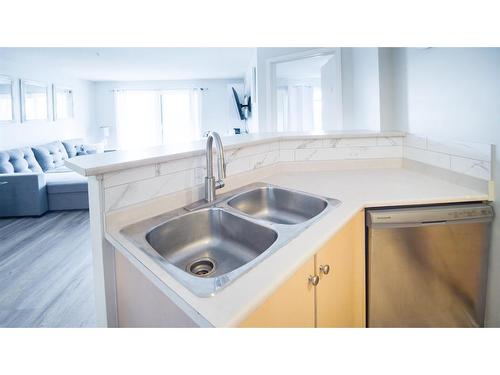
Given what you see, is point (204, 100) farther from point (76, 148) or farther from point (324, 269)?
point (324, 269)

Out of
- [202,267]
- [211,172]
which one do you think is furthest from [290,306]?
[211,172]

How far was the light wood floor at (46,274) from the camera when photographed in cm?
184

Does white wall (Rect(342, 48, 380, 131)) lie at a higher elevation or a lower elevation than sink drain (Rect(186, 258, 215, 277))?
higher

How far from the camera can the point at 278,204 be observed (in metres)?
1.51

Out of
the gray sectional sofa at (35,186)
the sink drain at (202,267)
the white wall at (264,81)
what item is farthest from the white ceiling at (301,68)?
the sink drain at (202,267)

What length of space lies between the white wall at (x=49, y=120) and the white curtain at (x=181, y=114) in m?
1.77

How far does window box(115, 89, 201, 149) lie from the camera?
7.91 meters

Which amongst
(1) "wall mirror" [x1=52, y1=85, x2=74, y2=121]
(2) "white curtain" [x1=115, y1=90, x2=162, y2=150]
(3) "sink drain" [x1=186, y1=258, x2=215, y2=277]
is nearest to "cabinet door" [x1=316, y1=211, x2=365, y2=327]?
(3) "sink drain" [x1=186, y1=258, x2=215, y2=277]

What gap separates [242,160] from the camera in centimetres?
161

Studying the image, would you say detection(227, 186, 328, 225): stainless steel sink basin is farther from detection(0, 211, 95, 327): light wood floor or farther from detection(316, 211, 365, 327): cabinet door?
detection(0, 211, 95, 327): light wood floor

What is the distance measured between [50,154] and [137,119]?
3116 millimetres

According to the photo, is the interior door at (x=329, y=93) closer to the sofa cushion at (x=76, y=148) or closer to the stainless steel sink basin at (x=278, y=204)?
the stainless steel sink basin at (x=278, y=204)

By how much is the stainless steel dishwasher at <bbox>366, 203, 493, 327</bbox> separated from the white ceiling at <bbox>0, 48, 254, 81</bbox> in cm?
419

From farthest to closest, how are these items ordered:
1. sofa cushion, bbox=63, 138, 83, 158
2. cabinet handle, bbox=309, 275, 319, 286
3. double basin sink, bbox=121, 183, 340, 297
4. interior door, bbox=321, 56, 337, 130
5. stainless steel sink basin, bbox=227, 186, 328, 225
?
sofa cushion, bbox=63, 138, 83, 158
interior door, bbox=321, 56, 337, 130
stainless steel sink basin, bbox=227, 186, 328, 225
double basin sink, bbox=121, 183, 340, 297
cabinet handle, bbox=309, 275, 319, 286
